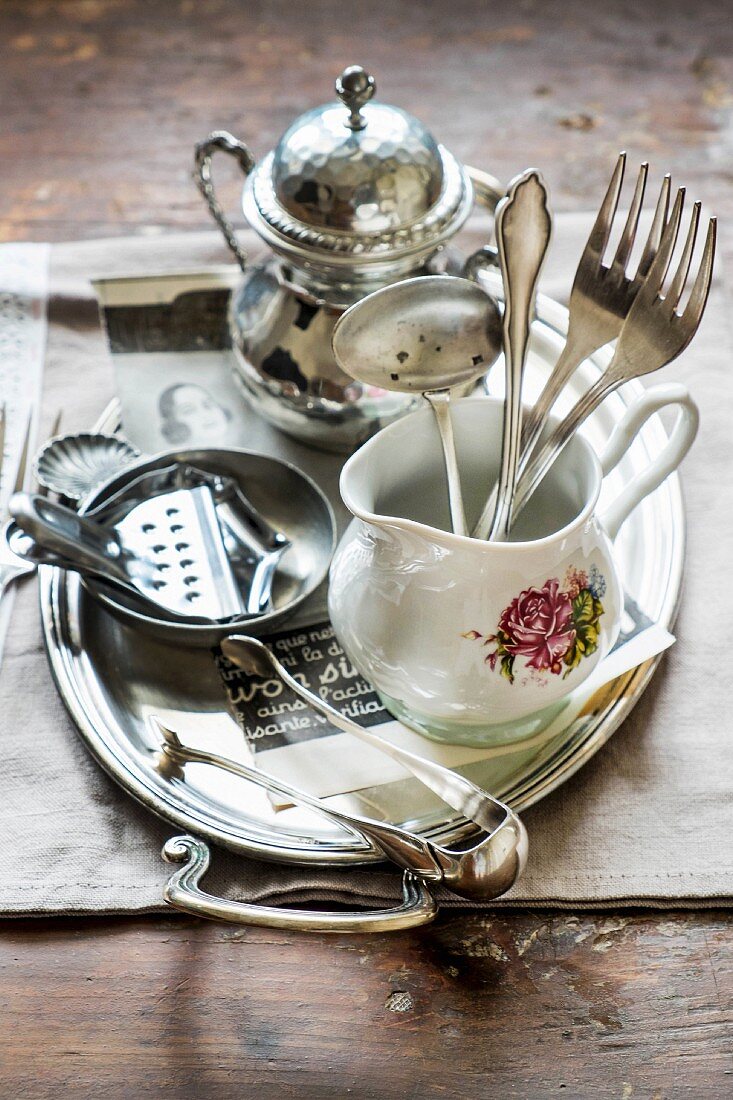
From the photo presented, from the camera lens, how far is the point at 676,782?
0.41m

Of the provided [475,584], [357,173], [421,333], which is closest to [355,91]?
[357,173]

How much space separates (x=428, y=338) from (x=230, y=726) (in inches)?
7.0

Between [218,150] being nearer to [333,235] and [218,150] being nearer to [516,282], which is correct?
[333,235]

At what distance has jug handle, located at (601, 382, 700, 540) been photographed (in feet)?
1.30

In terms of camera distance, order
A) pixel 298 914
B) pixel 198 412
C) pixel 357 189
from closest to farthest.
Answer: pixel 298 914 < pixel 357 189 < pixel 198 412

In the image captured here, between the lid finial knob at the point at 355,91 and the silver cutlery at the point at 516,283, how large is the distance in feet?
0.43

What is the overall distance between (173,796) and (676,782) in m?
0.20

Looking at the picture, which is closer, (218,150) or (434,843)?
(434,843)

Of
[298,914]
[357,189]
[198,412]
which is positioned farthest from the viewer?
[198,412]

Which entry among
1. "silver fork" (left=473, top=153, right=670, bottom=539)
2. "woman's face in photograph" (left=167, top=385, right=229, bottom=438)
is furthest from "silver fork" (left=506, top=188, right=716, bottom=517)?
"woman's face in photograph" (left=167, top=385, right=229, bottom=438)

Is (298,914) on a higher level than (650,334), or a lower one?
lower

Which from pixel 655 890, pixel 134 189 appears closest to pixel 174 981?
pixel 655 890

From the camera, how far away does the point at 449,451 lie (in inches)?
15.5

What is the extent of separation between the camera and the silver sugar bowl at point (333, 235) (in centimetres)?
47
